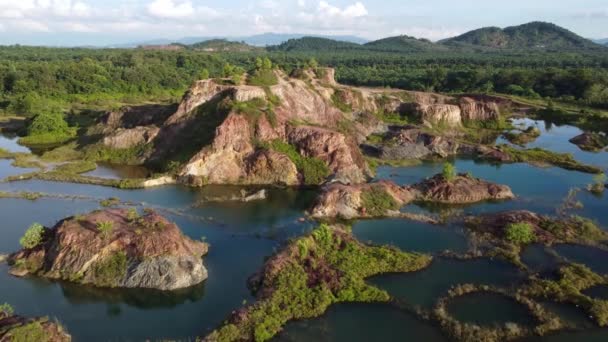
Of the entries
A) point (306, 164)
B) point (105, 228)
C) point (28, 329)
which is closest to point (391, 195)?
point (306, 164)

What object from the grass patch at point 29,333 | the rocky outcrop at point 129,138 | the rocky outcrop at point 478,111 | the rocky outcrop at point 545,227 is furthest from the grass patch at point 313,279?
the rocky outcrop at point 478,111

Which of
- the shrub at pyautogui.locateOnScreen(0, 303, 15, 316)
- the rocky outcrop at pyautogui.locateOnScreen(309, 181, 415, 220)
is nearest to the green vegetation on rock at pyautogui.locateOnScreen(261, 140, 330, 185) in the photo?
the rocky outcrop at pyautogui.locateOnScreen(309, 181, 415, 220)

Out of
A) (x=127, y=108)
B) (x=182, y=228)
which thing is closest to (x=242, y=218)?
(x=182, y=228)

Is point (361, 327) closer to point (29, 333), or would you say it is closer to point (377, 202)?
point (29, 333)

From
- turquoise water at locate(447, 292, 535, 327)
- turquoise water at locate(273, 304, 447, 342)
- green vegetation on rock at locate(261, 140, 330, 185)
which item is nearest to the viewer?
turquoise water at locate(273, 304, 447, 342)

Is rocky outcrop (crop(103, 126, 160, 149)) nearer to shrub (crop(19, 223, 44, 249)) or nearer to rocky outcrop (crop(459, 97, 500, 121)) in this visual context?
shrub (crop(19, 223, 44, 249))

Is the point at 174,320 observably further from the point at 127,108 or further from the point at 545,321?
the point at 127,108
